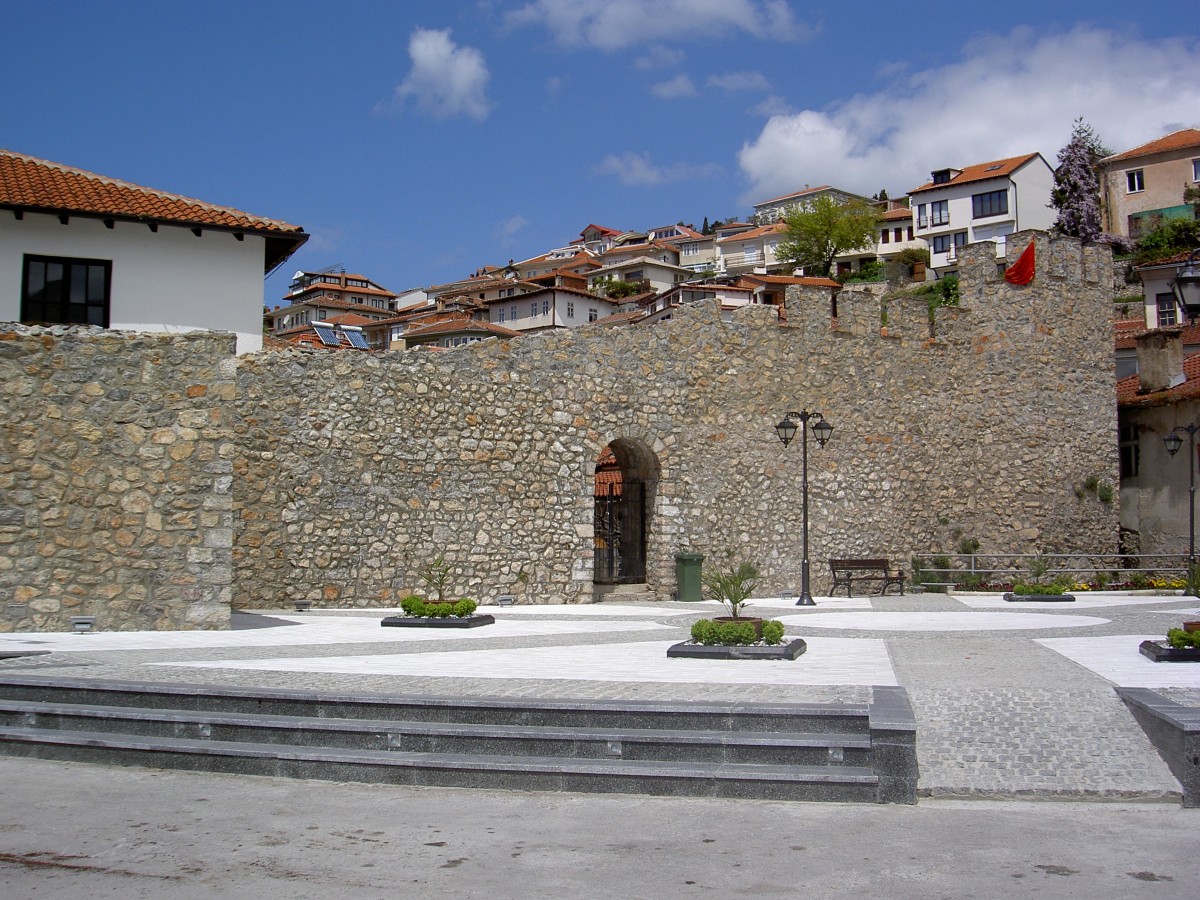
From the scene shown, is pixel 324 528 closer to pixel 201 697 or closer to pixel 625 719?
pixel 201 697

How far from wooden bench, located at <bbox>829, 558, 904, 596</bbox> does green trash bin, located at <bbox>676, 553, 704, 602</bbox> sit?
364cm

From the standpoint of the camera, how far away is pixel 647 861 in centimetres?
626

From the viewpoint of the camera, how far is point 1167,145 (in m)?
59.7

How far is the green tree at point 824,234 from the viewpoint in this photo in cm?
7275

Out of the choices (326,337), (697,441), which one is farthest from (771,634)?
(326,337)

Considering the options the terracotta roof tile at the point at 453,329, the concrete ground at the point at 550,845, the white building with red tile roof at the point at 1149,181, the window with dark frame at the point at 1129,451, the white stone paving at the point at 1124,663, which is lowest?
the concrete ground at the point at 550,845

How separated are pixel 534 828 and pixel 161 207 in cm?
1664

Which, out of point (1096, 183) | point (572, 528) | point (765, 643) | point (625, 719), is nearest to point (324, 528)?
point (572, 528)

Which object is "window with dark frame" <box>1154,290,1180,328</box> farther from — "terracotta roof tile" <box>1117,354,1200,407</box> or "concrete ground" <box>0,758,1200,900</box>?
"concrete ground" <box>0,758,1200,900</box>

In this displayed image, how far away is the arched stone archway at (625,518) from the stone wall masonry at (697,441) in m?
0.65

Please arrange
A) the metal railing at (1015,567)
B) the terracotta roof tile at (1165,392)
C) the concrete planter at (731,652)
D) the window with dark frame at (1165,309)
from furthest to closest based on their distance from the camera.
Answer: the window with dark frame at (1165,309) < the terracotta roof tile at (1165,392) < the metal railing at (1015,567) < the concrete planter at (731,652)

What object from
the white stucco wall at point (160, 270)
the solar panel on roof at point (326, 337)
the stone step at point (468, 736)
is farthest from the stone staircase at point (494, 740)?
the solar panel on roof at point (326, 337)

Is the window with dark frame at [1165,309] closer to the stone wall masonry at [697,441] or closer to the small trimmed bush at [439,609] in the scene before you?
the stone wall masonry at [697,441]

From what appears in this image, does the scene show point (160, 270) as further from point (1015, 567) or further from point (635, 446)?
point (1015, 567)
